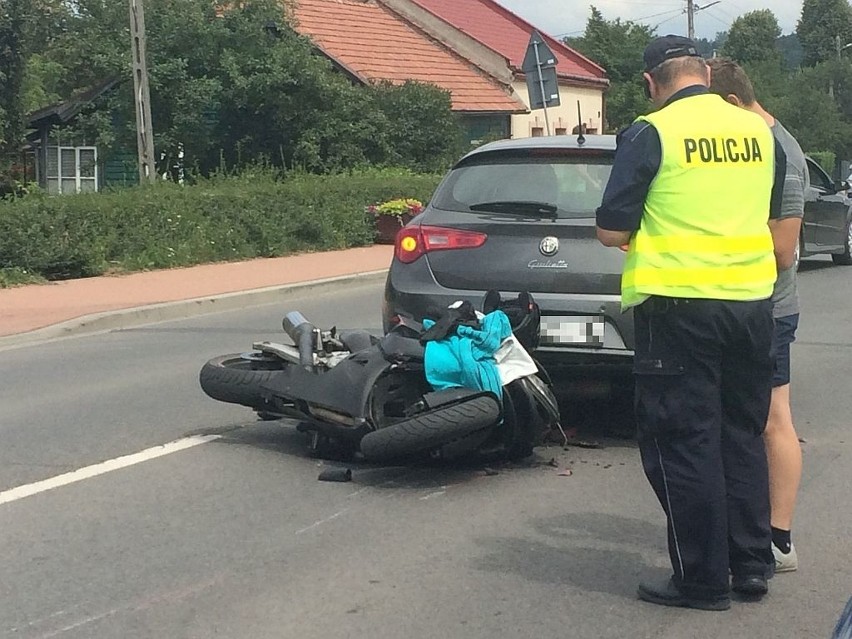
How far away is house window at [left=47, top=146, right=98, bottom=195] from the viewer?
101 feet

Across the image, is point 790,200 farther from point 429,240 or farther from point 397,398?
point 429,240

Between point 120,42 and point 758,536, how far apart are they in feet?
81.3

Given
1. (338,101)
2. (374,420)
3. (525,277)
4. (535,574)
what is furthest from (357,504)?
(338,101)

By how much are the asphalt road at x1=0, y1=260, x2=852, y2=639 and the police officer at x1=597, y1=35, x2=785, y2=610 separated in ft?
1.48

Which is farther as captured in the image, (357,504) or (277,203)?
(277,203)

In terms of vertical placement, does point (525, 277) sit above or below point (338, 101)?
below

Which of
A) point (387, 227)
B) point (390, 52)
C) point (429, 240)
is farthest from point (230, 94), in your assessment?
point (429, 240)

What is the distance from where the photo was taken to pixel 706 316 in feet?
13.9

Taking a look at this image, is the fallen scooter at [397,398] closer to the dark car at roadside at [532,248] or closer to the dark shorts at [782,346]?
the dark car at roadside at [532,248]

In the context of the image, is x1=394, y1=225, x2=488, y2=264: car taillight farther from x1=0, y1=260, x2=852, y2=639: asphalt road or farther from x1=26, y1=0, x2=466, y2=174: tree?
x1=26, y1=0, x2=466, y2=174: tree

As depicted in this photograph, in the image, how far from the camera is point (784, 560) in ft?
15.9

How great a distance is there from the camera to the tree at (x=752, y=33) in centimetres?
9225

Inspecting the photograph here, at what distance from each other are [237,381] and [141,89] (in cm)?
1475

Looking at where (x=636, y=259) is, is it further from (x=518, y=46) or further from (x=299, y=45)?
(x=518, y=46)
